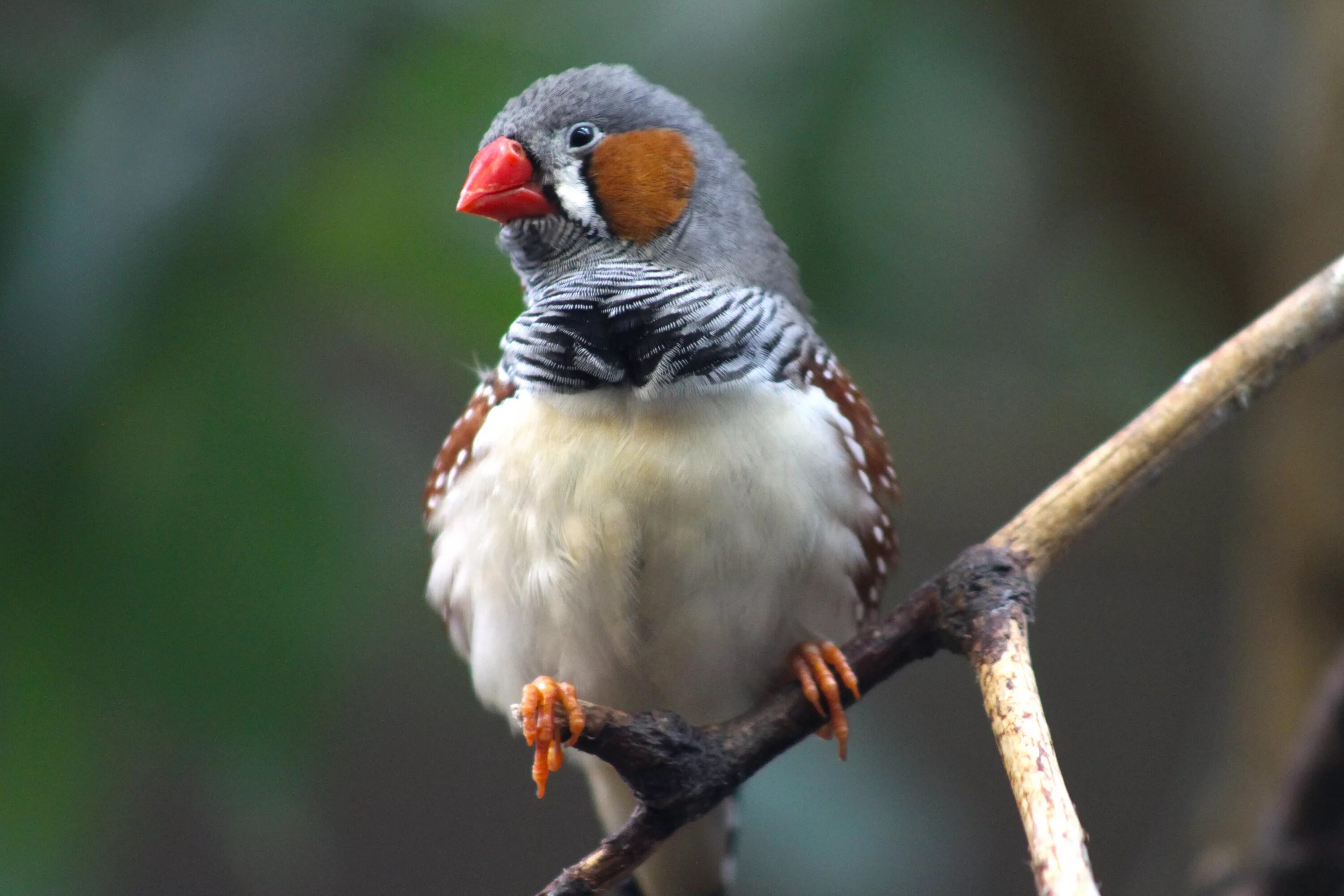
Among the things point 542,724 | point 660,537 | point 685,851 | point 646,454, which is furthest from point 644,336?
point 685,851

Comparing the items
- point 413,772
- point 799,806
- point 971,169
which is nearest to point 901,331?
point 971,169

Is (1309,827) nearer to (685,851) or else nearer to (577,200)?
(685,851)

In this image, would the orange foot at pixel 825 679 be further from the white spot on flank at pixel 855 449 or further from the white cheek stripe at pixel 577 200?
the white cheek stripe at pixel 577 200

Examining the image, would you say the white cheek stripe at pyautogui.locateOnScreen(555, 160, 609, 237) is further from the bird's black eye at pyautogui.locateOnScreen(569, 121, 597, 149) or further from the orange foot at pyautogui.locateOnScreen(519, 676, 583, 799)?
the orange foot at pyautogui.locateOnScreen(519, 676, 583, 799)

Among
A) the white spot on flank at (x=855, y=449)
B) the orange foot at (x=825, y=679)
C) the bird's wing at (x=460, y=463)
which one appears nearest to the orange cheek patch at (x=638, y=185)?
the bird's wing at (x=460, y=463)

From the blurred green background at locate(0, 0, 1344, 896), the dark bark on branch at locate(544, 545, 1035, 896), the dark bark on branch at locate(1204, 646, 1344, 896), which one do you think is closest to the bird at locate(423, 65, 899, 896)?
the dark bark on branch at locate(544, 545, 1035, 896)

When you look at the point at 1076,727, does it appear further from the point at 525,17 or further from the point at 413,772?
the point at 525,17

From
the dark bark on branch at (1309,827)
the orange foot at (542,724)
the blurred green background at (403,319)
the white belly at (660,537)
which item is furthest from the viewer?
the blurred green background at (403,319)
